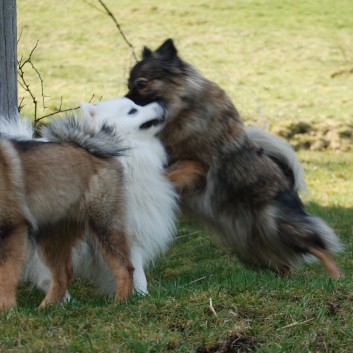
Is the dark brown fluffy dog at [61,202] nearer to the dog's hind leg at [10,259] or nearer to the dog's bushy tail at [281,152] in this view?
Answer: the dog's hind leg at [10,259]

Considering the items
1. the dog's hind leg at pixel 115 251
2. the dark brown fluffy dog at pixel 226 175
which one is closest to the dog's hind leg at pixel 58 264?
the dog's hind leg at pixel 115 251

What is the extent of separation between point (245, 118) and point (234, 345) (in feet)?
42.1

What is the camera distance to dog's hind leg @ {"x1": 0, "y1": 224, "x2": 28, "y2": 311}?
16.9 feet

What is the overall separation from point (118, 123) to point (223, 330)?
8.52 feet

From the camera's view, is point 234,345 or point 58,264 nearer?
point 234,345

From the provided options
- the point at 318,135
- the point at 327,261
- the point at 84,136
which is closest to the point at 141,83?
the point at 84,136

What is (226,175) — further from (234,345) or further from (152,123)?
(234,345)

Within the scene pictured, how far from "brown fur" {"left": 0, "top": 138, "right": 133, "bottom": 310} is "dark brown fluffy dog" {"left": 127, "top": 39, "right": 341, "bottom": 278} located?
1325 mm

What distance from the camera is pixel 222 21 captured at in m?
24.5

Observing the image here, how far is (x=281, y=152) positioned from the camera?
7453 mm

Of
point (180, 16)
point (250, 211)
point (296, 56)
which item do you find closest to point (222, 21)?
point (180, 16)

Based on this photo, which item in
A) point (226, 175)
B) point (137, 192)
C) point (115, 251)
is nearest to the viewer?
point (115, 251)

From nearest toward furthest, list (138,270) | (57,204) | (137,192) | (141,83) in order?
1. (57,204)
2. (138,270)
3. (137,192)
4. (141,83)

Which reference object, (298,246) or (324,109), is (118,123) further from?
(324,109)
